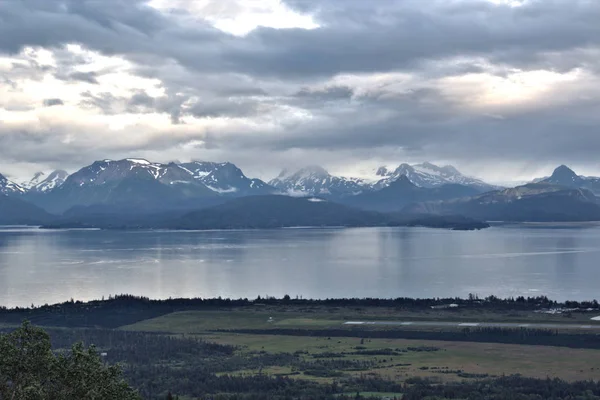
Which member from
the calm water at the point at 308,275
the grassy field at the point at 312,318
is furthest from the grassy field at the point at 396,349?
the calm water at the point at 308,275

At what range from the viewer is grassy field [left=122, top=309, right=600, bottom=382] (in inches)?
2398

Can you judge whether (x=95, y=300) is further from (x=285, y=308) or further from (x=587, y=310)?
(x=587, y=310)

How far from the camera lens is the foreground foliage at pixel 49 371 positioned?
25094 mm

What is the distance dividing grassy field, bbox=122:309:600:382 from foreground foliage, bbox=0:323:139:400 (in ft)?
115

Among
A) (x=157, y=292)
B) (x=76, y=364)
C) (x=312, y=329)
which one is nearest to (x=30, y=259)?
(x=157, y=292)

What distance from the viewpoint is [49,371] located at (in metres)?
25.6

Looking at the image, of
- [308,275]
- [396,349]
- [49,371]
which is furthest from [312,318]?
[49,371]

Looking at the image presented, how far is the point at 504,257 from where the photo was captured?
586 feet

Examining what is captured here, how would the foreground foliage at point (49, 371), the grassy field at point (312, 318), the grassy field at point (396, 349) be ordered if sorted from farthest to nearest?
the grassy field at point (312, 318) → the grassy field at point (396, 349) → the foreground foliage at point (49, 371)

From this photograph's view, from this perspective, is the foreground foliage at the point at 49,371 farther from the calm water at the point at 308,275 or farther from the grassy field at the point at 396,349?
the calm water at the point at 308,275

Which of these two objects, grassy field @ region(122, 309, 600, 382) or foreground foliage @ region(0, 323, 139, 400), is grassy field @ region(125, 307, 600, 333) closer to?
grassy field @ region(122, 309, 600, 382)

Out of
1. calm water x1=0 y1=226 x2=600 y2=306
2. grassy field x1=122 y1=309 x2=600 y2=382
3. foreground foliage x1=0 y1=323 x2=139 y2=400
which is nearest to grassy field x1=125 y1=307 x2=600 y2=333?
grassy field x1=122 y1=309 x2=600 y2=382

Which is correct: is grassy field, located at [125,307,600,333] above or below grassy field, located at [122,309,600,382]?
above

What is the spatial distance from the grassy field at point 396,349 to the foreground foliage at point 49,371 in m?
34.9
